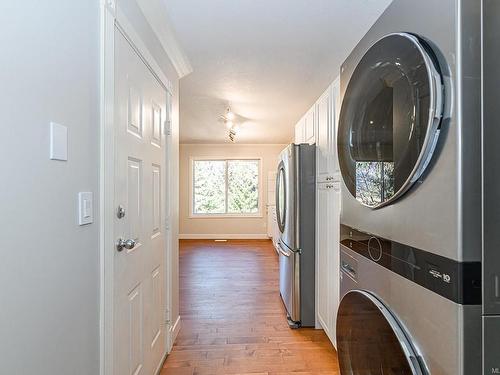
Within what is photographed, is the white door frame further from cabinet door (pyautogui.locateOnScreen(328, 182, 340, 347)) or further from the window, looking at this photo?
the window

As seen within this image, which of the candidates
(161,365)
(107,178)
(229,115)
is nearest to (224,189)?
(229,115)

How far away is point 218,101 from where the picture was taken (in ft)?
10.6

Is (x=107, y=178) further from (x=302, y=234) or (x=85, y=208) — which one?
(x=302, y=234)

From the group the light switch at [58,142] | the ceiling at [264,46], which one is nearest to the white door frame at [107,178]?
the light switch at [58,142]

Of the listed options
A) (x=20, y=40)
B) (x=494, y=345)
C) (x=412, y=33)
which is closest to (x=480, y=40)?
(x=412, y=33)

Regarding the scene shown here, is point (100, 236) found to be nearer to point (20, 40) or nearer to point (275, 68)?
point (20, 40)

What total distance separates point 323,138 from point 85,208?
5.83 ft

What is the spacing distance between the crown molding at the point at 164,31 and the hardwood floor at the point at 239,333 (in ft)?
6.95

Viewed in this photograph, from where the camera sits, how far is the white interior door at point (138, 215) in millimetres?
1244

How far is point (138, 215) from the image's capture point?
1.48 m

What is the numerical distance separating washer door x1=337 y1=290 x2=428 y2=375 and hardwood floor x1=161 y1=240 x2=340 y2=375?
104 centimetres

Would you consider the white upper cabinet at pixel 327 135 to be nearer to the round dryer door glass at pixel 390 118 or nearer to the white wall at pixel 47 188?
the round dryer door glass at pixel 390 118

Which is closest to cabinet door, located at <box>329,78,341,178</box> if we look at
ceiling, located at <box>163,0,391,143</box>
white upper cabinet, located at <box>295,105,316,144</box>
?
ceiling, located at <box>163,0,391,143</box>

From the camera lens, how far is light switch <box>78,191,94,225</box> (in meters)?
0.97
